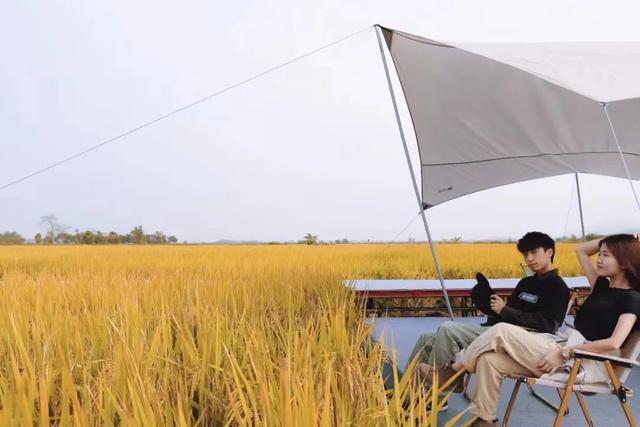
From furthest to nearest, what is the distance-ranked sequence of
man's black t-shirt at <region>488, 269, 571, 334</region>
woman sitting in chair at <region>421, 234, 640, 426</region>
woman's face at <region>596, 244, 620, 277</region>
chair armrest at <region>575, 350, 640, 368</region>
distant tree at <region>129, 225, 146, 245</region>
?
distant tree at <region>129, 225, 146, 245</region>
man's black t-shirt at <region>488, 269, 571, 334</region>
woman's face at <region>596, 244, 620, 277</region>
woman sitting in chair at <region>421, 234, 640, 426</region>
chair armrest at <region>575, 350, 640, 368</region>

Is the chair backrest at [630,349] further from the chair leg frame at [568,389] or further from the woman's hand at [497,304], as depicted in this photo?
the woman's hand at [497,304]

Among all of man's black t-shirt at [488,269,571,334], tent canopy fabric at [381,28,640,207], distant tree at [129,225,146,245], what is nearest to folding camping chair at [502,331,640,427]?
man's black t-shirt at [488,269,571,334]

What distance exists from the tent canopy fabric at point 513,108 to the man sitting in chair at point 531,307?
850 millimetres

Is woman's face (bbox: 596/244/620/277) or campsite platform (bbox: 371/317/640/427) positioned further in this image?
campsite platform (bbox: 371/317/640/427)

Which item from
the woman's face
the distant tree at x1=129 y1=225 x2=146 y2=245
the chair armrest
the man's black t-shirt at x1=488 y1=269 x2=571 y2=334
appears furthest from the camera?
the distant tree at x1=129 y1=225 x2=146 y2=245

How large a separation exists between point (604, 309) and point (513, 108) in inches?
90.7

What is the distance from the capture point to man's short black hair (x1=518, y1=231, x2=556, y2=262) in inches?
104

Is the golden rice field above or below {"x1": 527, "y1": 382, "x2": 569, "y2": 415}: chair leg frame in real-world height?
above

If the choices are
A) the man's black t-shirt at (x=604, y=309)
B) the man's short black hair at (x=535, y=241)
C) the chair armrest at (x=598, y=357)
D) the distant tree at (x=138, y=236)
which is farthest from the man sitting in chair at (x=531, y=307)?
the distant tree at (x=138, y=236)

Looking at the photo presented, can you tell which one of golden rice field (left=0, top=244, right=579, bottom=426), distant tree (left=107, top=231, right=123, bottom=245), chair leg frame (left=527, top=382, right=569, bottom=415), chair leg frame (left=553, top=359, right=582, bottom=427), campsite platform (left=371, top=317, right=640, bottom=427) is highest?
distant tree (left=107, top=231, right=123, bottom=245)

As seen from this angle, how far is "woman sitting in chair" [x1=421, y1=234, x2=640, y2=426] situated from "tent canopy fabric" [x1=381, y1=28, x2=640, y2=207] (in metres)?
0.91

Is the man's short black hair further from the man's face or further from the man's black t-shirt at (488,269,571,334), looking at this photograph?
the man's black t-shirt at (488,269,571,334)

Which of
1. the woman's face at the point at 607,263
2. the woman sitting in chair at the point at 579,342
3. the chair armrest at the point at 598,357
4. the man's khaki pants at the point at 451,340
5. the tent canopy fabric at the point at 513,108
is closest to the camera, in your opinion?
the chair armrest at the point at 598,357

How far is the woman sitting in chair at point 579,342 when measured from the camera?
2.08 m
